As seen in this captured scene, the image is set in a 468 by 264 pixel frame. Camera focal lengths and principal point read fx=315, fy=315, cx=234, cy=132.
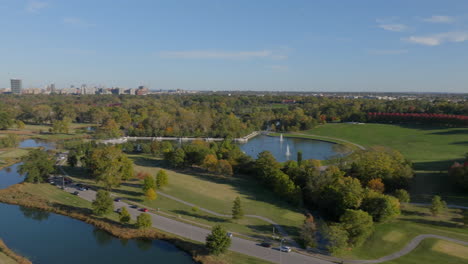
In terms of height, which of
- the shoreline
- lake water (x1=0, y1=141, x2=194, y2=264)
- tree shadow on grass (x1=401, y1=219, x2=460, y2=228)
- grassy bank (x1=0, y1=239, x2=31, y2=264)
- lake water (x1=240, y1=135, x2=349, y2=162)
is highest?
lake water (x1=240, y1=135, x2=349, y2=162)

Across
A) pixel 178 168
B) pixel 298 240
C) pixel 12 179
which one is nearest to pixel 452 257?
pixel 298 240

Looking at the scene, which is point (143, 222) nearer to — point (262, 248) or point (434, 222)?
point (262, 248)

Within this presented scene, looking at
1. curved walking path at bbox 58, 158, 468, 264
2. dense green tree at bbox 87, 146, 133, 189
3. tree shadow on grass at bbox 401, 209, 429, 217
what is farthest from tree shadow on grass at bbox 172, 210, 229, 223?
tree shadow on grass at bbox 401, 209, 429, 217

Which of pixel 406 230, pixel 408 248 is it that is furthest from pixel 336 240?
pixel 406 230

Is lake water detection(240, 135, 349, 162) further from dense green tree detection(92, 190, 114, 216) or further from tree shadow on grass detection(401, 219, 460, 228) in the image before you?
dense green tree detection(92, 190, 114, 216)

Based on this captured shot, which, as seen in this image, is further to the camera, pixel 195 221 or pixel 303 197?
pixel 303 197

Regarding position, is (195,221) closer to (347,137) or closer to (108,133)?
(108,133)
